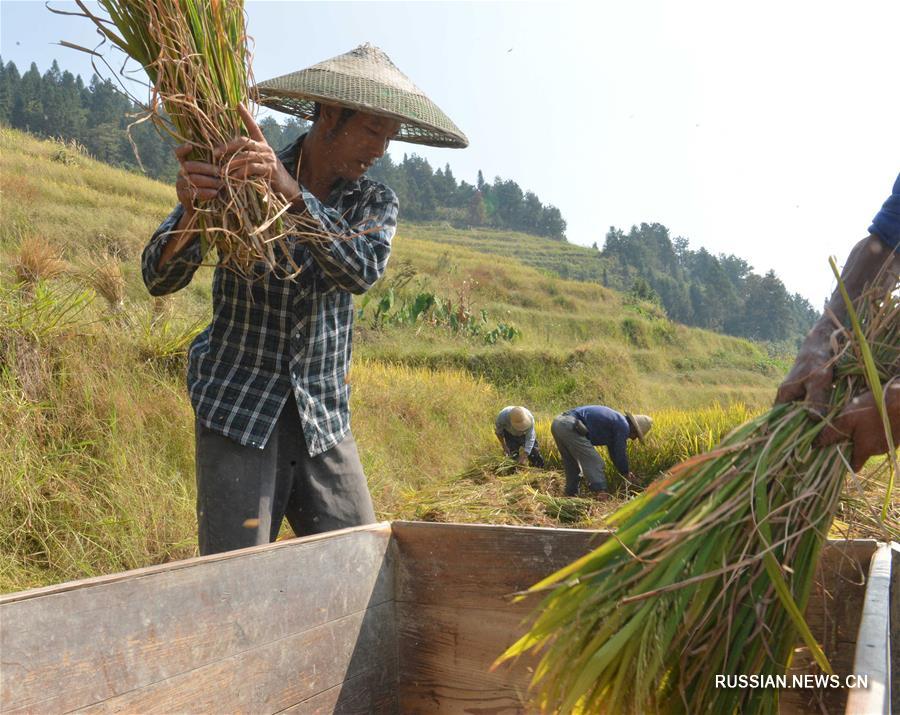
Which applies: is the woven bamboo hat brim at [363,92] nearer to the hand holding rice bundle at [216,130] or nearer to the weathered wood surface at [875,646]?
the hand holding rice bundle at [216,130]

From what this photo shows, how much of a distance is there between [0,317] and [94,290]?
1368 mm

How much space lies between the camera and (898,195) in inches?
65.4

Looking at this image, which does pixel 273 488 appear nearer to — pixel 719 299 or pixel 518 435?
pixel 518 435

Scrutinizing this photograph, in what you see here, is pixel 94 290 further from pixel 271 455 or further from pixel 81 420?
pixel 271 455

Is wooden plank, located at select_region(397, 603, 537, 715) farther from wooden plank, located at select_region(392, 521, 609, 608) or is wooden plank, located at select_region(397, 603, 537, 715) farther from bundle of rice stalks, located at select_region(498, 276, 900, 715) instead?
bundle of rice stalks, located at select_region(498, 276, 900, 715)

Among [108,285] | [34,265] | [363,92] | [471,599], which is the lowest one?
[471,599]

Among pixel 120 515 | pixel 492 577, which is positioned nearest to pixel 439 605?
pixel 492 577

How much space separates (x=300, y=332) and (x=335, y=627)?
694 millimetres

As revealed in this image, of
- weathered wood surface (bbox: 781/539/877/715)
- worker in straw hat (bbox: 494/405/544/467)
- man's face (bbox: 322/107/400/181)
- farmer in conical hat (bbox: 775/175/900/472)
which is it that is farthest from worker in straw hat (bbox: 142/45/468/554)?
worker in straw hat (bbox: 494/405/544/467)

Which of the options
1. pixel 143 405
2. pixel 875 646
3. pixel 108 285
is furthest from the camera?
pixel 108 285

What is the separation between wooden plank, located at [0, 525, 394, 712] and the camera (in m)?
1.09

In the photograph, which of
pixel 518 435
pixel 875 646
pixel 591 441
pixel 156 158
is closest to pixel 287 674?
pixel 875 646

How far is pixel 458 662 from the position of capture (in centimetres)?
164

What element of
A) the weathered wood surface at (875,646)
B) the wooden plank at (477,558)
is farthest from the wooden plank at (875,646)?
the wooden plank at (477,558)
